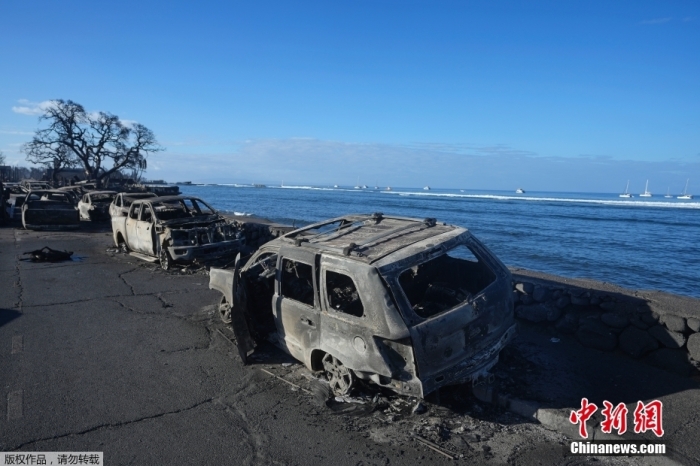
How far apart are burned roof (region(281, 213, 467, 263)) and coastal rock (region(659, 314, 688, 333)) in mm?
2492

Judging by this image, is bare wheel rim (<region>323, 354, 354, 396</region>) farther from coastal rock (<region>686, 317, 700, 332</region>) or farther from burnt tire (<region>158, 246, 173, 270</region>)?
burnt tire (<region>158, 246, 173, 270</region>)

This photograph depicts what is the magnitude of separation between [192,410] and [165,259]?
7.51 metres

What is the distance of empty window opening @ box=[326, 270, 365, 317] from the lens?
4.95m

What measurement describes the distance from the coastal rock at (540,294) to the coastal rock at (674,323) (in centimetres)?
139

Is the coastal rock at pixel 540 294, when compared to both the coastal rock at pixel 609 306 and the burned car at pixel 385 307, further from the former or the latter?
the burned car at pixel 385 307

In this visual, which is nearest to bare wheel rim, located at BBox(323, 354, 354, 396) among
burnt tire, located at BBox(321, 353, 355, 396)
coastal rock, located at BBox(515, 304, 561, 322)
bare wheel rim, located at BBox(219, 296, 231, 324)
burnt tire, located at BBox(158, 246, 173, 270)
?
burnt tire, located at BBox(321, 353, 355, 396)

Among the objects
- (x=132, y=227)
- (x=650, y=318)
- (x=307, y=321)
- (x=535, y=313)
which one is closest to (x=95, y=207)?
(x=132, y=227)

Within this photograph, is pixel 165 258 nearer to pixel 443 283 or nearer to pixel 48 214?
pixel 443 283

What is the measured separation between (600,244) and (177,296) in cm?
2063

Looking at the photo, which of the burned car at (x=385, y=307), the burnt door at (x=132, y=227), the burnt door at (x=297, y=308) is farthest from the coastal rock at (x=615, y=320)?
the burnt door at (x=132, y=227)

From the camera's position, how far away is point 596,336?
18.2 feet

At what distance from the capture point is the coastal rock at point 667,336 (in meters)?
4.91

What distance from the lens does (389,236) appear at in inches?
191

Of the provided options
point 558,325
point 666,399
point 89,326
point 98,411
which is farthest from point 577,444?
point 89,326
